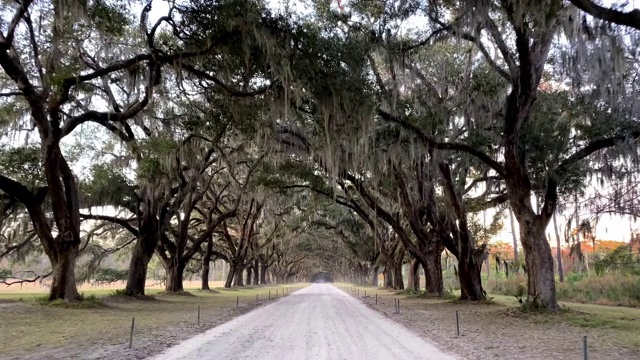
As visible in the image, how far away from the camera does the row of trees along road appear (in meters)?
10.0

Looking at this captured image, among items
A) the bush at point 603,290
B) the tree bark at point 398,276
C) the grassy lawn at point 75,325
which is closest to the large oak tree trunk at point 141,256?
the grassy lawn at point 75,325

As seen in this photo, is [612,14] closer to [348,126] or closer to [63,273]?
[348,126]

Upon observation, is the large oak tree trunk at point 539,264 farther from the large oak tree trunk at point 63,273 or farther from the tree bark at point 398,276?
the tree bark at point 398,276

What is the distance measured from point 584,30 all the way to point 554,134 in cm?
559

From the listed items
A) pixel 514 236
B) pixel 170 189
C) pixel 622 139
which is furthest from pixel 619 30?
pixel 514 236

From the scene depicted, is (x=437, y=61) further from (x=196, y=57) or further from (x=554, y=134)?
(x=196, y=57)

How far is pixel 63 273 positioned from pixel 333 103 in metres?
10.2

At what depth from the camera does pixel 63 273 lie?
47.2 ft

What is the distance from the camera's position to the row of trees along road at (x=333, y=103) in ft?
32.9

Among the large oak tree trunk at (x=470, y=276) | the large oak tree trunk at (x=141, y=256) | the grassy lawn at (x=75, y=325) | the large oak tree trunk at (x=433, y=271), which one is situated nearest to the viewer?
the grassy lawn at (x=75, y=325)

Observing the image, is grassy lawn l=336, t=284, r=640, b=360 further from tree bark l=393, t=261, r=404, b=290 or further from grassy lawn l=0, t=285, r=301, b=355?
tree bark l=393, t=261, r=404, b=290

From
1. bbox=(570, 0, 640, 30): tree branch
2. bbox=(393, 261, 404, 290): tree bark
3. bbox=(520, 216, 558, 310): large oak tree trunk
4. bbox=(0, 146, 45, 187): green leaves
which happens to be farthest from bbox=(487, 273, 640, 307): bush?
bbox=(0, 146, 45, 187): green leaves

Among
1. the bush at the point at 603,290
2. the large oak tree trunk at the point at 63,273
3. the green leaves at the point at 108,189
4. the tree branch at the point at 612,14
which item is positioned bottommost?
the bush at the point at 603,290

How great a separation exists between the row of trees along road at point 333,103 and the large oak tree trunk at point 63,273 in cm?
5
